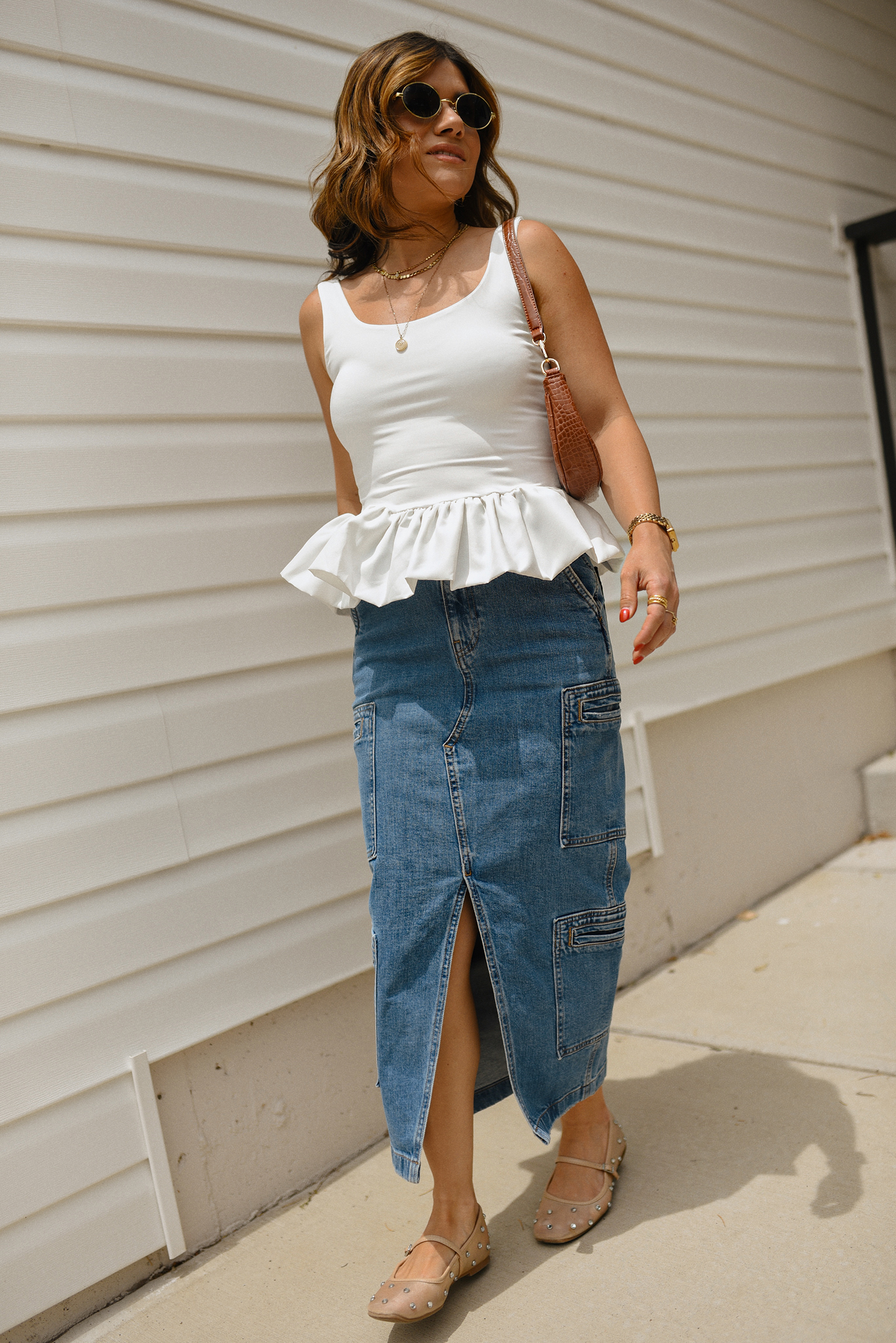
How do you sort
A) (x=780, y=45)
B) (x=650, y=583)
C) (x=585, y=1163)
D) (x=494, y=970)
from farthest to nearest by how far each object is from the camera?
(x=780, y=45) < (x=585, y=1163) < (x=494, y=970) < (x=650, y=583)

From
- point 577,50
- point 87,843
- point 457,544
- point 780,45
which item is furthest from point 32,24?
point 780,45

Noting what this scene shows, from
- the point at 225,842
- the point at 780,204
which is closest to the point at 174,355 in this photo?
the point at 225,842

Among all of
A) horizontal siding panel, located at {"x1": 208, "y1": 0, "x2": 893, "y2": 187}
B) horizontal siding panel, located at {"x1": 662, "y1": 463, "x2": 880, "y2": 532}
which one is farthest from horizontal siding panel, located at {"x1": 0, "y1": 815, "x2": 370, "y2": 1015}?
horizontal siding panel, located at {"x1": 208, "y1": 0, "x2": 893, "y2": 187}

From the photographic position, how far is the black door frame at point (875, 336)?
455cm

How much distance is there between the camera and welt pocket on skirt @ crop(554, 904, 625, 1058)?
192 cm

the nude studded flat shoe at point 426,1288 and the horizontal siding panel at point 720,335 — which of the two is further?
the horizontal siding panel at point 720,335

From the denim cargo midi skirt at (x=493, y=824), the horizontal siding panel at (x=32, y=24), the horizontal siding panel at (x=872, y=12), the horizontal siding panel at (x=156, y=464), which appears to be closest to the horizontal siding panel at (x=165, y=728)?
the horizontal siding panel at (x=156, y=464)

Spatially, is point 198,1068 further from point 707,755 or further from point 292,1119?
point 707,755

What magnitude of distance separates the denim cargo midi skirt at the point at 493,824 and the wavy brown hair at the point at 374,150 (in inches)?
28.0

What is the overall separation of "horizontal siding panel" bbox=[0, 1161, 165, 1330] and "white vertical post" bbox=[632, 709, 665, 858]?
181 cm

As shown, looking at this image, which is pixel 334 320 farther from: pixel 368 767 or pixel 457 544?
pixel 368 767

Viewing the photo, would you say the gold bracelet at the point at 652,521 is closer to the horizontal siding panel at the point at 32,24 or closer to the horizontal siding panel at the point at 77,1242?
the horizontal siding panel at the point at 32,24

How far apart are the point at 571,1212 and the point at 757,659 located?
2.31m

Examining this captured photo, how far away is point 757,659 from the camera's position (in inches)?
153
